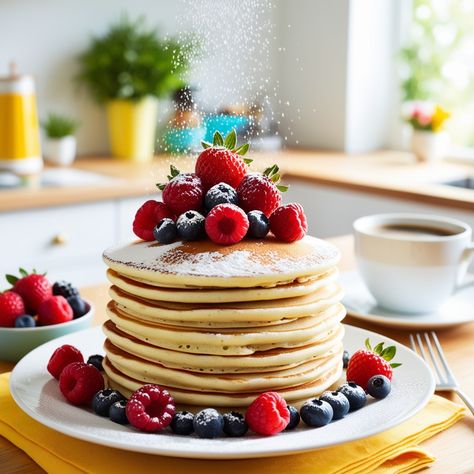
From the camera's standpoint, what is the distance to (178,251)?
0.95m

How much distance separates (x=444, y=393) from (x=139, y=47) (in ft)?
8.76

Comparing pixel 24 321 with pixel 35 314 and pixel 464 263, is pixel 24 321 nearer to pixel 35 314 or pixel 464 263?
pixel 35 314

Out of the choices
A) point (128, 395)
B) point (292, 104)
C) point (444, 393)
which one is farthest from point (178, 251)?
point (292, 104)

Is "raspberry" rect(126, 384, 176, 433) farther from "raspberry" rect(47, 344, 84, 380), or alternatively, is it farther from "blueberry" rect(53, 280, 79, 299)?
"blueberry" rect(53, 280, 79, 299)

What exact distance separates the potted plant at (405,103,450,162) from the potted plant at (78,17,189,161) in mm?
943

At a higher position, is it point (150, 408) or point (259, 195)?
point (259, 195)

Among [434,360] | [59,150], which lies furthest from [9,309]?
[59,150]

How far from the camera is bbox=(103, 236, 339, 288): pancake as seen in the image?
90 cm

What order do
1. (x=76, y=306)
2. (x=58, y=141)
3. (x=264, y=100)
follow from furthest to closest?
1. (x=264, y=100)
2. (x=58, y=141)
3. (x=76, y=306)

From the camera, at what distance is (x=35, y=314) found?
125 centimetres

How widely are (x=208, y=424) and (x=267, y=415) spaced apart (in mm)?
59

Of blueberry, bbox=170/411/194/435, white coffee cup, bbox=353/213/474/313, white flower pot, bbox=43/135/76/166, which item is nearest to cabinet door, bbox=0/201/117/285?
white flower pot, bbox=43/135/76/166

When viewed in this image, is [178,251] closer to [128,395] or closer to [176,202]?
[176,202]

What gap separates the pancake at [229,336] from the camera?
90 centimetres
